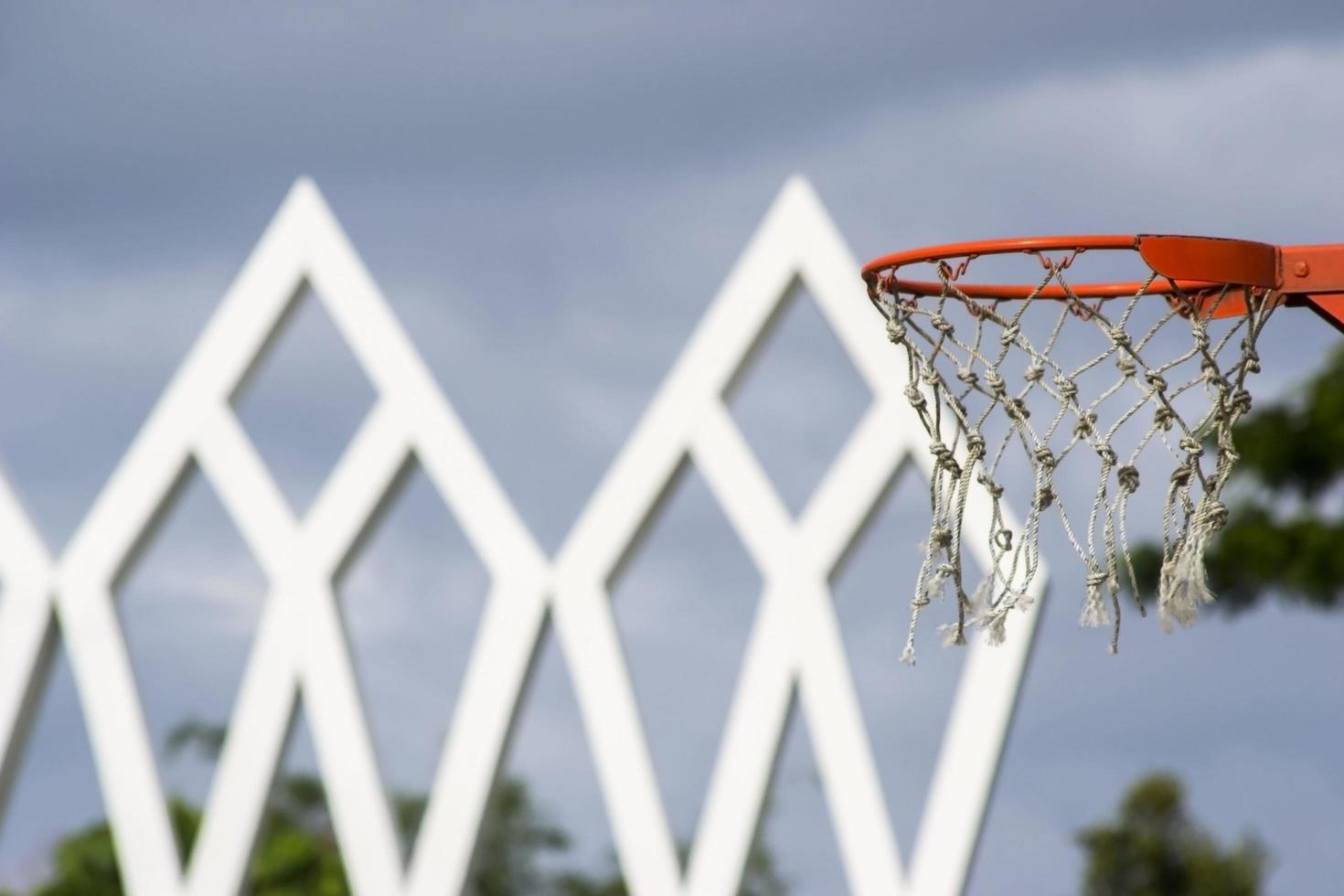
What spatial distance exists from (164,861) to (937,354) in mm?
3761

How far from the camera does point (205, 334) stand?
5.95 meters

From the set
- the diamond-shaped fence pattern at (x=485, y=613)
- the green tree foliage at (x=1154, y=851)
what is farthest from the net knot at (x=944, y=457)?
the green tree foliage at (x=1154, y=851)

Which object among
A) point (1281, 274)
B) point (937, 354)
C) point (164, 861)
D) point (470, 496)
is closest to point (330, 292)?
point (470, 496)

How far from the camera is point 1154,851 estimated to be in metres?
12.3

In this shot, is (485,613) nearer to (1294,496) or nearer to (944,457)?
(944,457)

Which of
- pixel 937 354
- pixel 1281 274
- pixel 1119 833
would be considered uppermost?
pixel 1119 833

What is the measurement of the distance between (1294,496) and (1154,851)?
340 cm

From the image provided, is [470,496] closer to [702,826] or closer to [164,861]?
[702,826]

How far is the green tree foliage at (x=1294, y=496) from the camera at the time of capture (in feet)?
32.3

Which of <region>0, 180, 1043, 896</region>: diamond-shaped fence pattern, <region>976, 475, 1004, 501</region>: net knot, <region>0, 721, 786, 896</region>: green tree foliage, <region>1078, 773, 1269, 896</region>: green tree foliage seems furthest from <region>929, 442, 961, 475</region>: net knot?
<region>1078, 773, 1269, 896</region>: green tree foliage

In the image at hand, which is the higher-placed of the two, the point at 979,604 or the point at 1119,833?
the point at 1119,833

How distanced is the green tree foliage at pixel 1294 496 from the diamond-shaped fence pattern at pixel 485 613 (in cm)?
510

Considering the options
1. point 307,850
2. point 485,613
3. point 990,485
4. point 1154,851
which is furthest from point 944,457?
point 1154,851

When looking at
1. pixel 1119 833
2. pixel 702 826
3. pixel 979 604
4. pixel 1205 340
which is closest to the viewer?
pixel 1205 340
